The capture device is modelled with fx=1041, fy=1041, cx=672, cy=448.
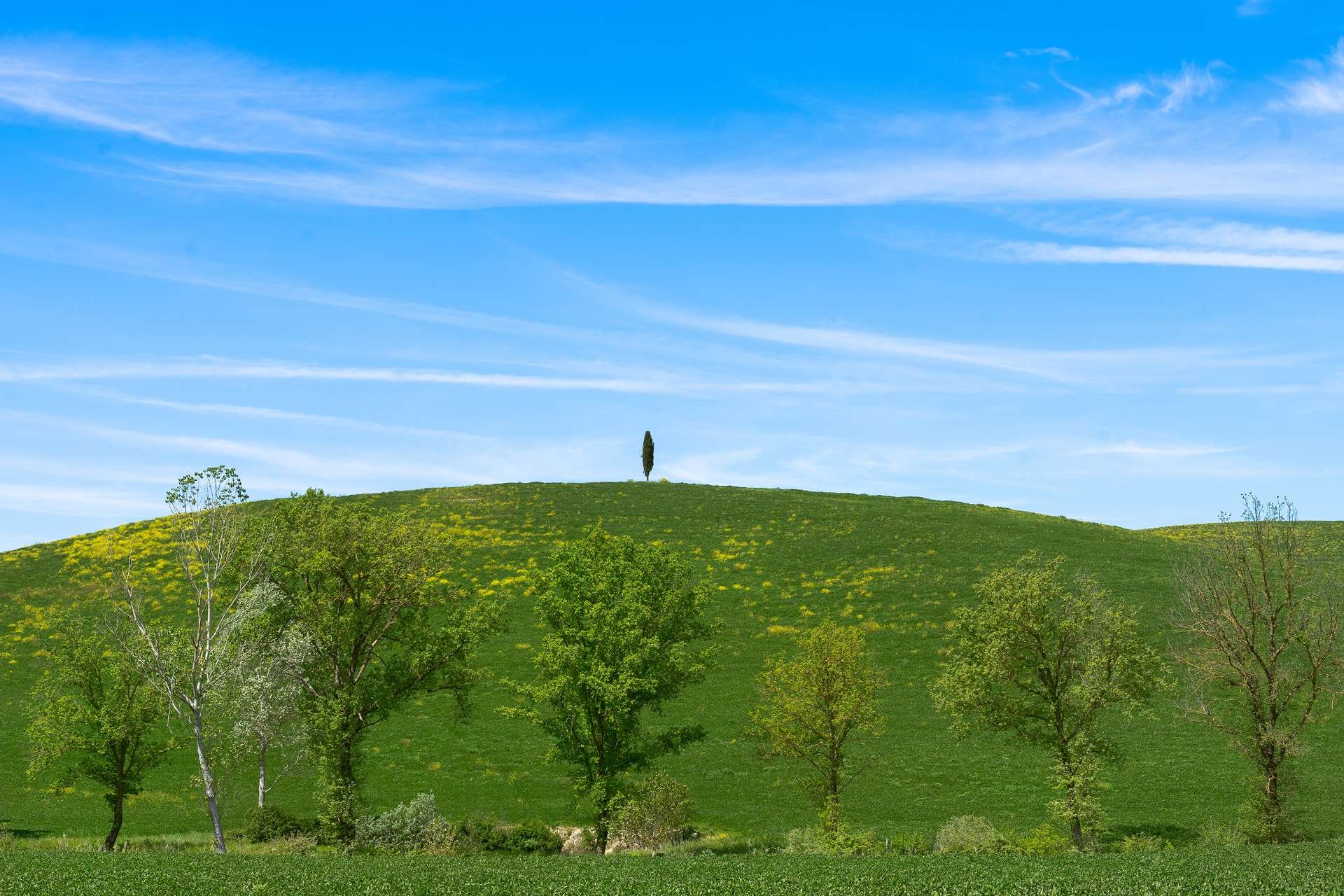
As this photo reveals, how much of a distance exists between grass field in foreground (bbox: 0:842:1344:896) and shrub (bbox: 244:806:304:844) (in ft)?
32.3

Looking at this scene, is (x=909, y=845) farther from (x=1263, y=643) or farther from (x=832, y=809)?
(x=1263, y=643)

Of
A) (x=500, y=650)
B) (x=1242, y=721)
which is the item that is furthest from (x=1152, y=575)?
(x=500, y=650)

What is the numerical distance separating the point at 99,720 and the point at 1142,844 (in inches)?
1923

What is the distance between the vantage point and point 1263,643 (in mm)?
53094

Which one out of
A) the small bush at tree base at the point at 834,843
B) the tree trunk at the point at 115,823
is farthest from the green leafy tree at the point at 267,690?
the small bush at tree base at the point at 834,843

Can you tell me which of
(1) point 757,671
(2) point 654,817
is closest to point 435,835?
(2) point 654,817

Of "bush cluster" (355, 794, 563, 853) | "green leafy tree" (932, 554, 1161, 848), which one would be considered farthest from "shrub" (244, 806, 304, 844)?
"green leafy tree" (932, 554, 1161, 848)

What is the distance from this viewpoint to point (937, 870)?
3419cm

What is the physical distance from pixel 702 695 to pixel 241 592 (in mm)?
36745

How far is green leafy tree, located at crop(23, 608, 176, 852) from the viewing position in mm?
50312

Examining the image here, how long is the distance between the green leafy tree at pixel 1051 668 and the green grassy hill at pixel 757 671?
312 inches

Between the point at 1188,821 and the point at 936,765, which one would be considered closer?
the point at 1188,821

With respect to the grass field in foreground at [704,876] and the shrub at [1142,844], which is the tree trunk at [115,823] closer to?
the grass field in foreground at [704,876]

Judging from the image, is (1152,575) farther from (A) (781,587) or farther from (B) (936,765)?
(B) (936,765)
